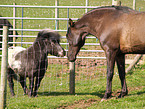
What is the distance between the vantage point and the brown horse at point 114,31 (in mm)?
5266

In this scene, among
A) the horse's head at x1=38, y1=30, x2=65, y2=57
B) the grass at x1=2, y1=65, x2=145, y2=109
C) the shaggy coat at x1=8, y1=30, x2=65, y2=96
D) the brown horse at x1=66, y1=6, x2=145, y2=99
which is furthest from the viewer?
the horse's head at x1=38, y1=30, x2=65, y2=57

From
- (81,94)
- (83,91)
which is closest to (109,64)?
(81,94)

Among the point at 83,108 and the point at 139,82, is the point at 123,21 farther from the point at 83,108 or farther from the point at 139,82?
Answer: the point at 139,82

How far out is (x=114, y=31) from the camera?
17.6ft

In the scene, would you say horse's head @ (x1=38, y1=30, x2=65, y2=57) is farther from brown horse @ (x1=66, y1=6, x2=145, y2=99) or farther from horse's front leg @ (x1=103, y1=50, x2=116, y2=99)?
horse's front leg @ (x1=103, y1=50, x2=116, y2=99)

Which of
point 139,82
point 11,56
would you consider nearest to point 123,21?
point 139,82

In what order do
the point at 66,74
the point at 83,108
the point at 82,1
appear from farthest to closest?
the point at 82,1 < the point at 66,74 < the point at 83,108

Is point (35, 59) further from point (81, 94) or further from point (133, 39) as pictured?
point (133, 39)

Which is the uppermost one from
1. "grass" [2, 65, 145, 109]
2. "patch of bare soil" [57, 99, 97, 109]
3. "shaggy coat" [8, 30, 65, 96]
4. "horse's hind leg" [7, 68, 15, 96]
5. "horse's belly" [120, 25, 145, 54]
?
"horse's belly" [120, 25, 145, 54]

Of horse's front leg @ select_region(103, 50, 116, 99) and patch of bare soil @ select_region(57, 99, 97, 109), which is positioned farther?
horse's front leg @ select_region(103, 50, 116, 99)

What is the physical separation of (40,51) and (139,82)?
278 cm

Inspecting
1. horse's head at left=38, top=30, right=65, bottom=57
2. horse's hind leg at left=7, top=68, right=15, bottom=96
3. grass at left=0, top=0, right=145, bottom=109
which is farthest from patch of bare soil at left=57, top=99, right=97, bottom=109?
horse's hind leg at left=7, top=68, right=15, bottom=96

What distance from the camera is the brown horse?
207 inches

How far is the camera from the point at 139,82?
23.4ft
